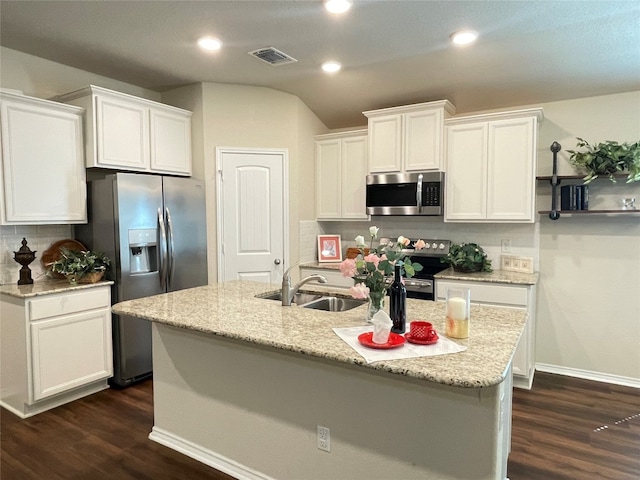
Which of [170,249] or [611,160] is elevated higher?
[611,160]

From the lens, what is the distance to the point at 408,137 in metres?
3.83

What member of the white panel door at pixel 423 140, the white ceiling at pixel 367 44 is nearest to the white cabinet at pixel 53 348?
the white ceiling at pixel 367 44

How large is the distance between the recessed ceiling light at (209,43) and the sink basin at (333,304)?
2.03 metres

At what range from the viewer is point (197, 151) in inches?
157

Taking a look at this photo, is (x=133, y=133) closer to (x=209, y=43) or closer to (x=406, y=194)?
(x=209, y=43)

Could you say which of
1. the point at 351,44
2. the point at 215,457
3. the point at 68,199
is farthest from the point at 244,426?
the point at 351,44

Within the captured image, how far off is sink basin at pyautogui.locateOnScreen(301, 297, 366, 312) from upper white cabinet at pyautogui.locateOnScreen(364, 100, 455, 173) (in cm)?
178

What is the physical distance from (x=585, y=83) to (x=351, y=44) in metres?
1.97

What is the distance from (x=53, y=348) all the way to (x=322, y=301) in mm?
1994

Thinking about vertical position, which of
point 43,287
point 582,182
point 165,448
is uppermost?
point 582,182

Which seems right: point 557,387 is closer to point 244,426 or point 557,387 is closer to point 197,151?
point 244,426

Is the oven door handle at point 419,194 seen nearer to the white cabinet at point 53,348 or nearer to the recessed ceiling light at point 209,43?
the recessed ceiling light at point 209,43

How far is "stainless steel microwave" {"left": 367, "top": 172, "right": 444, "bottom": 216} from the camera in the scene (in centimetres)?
375

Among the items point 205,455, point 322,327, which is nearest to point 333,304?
point 322,327
